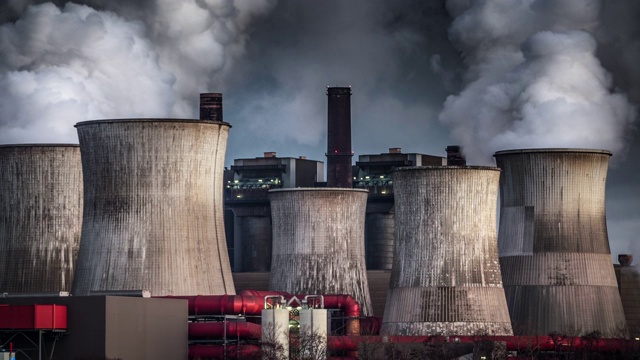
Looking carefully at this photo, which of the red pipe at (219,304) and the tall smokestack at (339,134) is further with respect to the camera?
the tall smokestack at (339,134)

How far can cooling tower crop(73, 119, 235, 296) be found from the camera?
186 ft

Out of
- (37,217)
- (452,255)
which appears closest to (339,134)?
(452,255)

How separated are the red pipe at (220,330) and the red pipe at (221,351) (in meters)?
0.31

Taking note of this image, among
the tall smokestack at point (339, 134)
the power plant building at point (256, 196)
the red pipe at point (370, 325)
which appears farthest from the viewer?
the power plant building at point (256, 196)

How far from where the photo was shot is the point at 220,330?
174 feet

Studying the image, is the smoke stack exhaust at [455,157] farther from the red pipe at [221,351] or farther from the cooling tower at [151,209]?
the red pipe at [221,351]

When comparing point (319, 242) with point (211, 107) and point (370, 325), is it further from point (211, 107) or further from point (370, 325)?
point (211, 107)

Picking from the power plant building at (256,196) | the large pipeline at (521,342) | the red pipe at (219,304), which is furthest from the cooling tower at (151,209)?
the power plant building at (256,196)

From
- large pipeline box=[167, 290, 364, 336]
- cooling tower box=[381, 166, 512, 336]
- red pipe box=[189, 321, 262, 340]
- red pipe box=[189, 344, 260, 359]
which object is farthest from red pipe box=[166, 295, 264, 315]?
cooling tower box=[381, 166, 512, 336]

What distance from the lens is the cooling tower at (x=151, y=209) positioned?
56844 millimetres

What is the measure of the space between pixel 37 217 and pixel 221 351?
1186cm

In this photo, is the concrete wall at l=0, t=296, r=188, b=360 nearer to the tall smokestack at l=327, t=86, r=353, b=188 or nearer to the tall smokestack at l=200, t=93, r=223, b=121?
the tall smokestack at l=200, t=93, r=223, b=121

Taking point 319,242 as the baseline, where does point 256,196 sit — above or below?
above

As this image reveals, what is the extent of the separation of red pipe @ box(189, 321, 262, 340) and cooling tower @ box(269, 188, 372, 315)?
1436 centimetres
